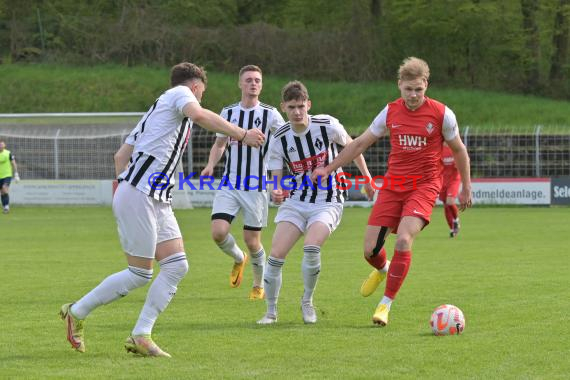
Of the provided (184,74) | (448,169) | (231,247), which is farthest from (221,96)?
(184,74)

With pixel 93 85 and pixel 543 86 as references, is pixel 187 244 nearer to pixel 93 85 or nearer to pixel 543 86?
pixel 93 85

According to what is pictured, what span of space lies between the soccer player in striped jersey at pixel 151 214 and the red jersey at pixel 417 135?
201 centimetres

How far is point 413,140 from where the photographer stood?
848cm

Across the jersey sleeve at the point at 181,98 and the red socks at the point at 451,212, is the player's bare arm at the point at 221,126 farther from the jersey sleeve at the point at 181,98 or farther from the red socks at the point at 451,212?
the red socks at the point at 451,212

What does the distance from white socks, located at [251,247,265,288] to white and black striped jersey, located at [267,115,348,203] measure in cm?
179

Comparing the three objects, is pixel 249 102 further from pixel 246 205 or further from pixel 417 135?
pixel 417 135

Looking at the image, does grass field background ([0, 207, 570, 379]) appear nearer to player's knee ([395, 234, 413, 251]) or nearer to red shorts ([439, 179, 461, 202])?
player's knee ([395, 234, 413, 251])

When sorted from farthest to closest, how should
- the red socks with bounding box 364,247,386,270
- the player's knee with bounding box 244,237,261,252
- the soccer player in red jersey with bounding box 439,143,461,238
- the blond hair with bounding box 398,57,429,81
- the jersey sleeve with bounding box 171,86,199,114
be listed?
the soccer player in red jersey with bounding box 439,143,461,238 < the player's knee with bounding box 244,237,261,252 < the red socks with bounding box 364,247,386,270 < the blond hair with bounding box 398,57,429,81 < the jersey sleeve with bounding box 171,86,199,114

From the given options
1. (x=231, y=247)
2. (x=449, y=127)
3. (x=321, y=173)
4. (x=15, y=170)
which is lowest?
(x=15, y=170)

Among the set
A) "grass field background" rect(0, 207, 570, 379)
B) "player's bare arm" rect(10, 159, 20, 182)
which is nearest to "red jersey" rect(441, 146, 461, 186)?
"grass field background" rect(0, 207, 570, 379)

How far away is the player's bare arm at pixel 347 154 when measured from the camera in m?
8.47

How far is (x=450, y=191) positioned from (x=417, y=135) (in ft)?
32.2

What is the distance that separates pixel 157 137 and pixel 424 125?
2456 millimetres

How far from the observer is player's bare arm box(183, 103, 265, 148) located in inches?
259
